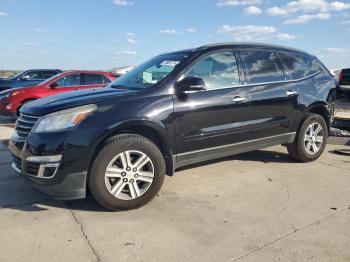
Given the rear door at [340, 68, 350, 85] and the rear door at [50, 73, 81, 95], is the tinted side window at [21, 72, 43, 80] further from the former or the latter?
the rear door at [340, 68, 350, 85]

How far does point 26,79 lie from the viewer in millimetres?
15977

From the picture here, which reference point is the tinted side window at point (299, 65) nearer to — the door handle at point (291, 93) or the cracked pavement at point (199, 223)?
the door handle at point (291, 93)

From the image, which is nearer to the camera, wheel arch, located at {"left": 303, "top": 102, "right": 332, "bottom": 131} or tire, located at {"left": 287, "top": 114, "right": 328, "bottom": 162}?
tire, located at {"left": 287, "top": 114, "right": 328, "bottom": 162}

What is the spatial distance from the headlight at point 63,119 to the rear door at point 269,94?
7.06ft

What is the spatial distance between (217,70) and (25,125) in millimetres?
2272

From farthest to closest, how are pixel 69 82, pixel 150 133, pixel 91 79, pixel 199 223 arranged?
pixel 91 79 → pixel 69 82 → pixel 150 133 → pixel 199 223

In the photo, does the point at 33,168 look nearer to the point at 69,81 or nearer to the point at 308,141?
the point at 308,141

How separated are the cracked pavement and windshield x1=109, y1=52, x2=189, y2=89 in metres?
1.29

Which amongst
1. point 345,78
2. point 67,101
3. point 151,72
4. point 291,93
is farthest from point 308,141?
point 345,78

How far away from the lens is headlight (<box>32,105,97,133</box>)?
3.45 m

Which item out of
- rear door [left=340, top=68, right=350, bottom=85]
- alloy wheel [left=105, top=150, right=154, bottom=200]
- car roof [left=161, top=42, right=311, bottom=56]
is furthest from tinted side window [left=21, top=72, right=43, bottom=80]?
alloy wheel [left=105, top=150, right=154, bottom=200]

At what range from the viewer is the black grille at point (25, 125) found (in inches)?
143

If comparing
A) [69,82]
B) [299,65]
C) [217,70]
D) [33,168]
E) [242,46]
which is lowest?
[33,168]

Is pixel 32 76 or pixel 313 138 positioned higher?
pixel 32 76
